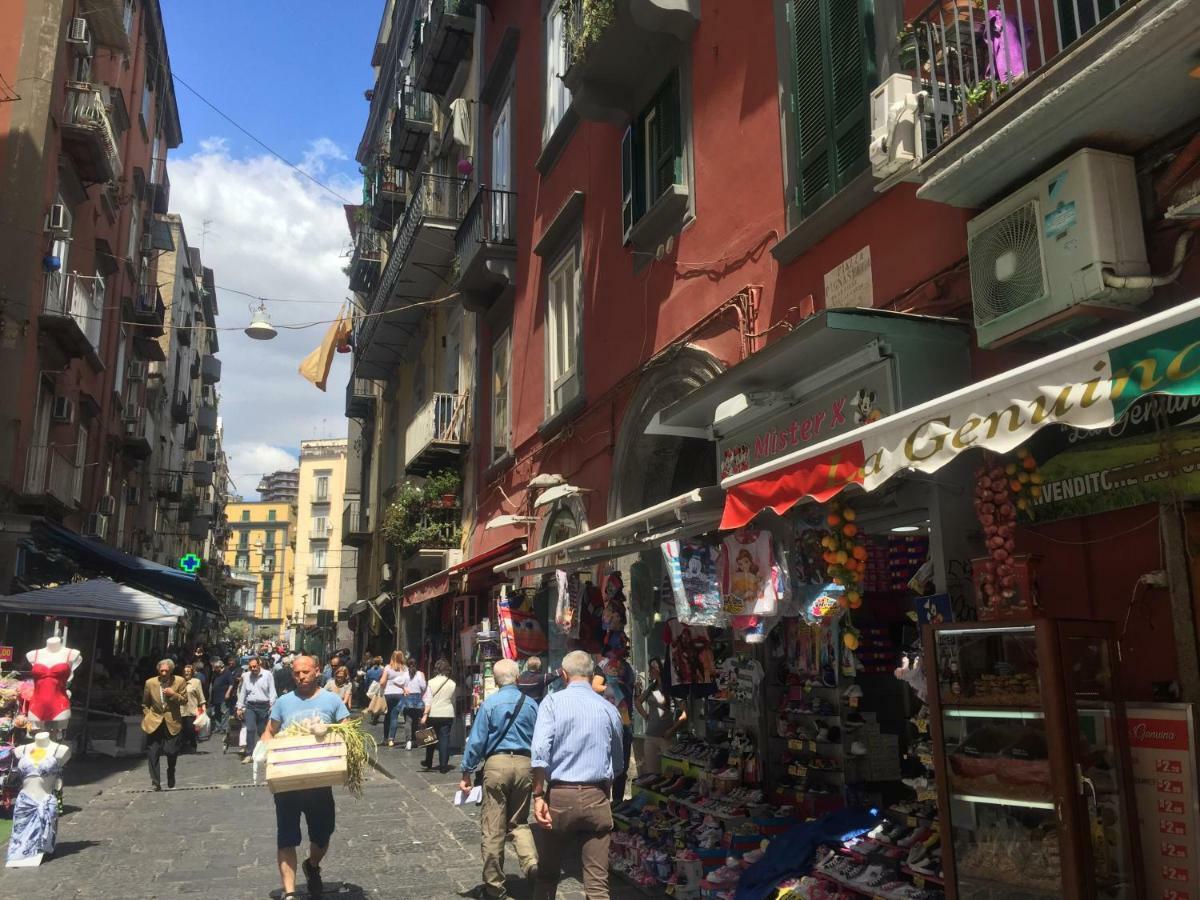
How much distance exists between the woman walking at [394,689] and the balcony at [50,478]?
6.56 metres

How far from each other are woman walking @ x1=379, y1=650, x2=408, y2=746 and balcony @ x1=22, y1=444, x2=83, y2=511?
6561mm

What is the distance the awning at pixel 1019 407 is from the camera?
132 inches

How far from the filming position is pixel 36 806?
8227 mm

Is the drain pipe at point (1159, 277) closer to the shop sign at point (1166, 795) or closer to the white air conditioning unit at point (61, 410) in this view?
the shop sign at point (1166, 795)

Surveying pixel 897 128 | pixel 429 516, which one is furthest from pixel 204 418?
pixel 897 128

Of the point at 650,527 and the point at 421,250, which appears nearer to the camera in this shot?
the point at 650,527

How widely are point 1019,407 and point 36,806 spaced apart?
8.43 metres

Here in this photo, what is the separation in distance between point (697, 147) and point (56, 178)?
13773mm

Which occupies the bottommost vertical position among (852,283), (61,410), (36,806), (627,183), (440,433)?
(36,806)

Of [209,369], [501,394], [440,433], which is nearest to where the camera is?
[501,394]

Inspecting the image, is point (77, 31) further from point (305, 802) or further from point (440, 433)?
point (305, 802)

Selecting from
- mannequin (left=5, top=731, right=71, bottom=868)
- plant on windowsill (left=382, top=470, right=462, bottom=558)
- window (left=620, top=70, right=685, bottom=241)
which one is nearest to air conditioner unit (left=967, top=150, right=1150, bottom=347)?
window (left=620, top=70, right=685, bottom=241)

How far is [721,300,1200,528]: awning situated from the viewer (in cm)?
335

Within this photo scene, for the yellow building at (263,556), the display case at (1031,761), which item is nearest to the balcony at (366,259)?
the display case at (1031,761)
